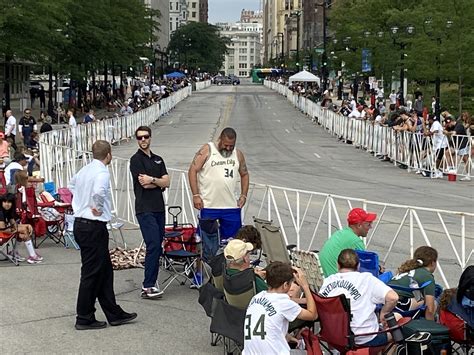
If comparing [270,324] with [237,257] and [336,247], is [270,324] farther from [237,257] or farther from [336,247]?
[336,247]

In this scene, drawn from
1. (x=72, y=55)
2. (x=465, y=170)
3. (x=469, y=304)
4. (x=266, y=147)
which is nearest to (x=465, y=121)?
(x=465, y=170)

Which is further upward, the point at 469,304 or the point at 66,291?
the point at 469,304

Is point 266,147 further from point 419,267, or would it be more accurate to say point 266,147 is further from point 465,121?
point 419,267

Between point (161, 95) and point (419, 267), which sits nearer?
point (419, 267)

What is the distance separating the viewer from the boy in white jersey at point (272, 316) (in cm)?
673

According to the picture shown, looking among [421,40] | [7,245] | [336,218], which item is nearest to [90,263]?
[7,245]

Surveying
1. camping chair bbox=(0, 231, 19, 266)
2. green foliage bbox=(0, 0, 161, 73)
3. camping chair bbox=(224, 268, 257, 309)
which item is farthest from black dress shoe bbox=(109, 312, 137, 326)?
green foliage bbox=(0, 0, 161, 73)

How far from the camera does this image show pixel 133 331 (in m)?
8.88

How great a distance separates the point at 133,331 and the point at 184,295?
1597 mm

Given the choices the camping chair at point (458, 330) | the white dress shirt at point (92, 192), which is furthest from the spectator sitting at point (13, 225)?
the camping chair at point (458, 330)

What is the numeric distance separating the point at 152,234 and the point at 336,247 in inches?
94.2

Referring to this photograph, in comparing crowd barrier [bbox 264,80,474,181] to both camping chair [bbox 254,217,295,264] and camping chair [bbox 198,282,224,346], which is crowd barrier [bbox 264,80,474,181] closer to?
camping chair [bbox 254,217,295,264]

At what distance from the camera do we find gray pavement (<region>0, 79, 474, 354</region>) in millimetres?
8570

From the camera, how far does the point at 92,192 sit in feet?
29.3
